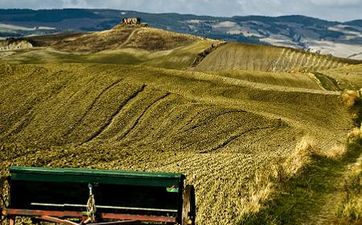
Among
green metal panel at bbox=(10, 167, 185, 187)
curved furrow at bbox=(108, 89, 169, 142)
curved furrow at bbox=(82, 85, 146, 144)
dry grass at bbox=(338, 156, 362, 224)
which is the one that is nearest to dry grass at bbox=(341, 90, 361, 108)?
curved furrow at bbox=(108, 89, 169, 142)

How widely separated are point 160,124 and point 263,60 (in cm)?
11516

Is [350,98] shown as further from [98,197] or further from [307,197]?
[98,197]

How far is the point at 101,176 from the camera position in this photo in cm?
1038

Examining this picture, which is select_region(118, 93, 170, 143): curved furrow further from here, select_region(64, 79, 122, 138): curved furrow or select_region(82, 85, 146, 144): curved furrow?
select_region(64, 79, 122, 138): curved furrow

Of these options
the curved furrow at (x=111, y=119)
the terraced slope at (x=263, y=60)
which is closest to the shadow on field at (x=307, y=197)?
the curved furrow at (x=111, y=119)

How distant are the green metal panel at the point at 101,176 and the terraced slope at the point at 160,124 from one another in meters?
4.70

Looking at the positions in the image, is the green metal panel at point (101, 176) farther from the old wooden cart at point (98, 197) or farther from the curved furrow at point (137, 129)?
the curved furrow at point (137, 129)

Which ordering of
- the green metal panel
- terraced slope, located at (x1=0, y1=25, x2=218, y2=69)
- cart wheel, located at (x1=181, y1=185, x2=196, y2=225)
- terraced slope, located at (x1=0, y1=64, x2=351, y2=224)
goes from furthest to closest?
terraced slope, located at (x1=0, y1=25, x2=218, y2=69) < terraced slope, located at (x1=0, y1=64, x2=351, y2=224) < cart wheel, located at (x1=181, y1=185, x2=196, y2=225) < the green metal panel

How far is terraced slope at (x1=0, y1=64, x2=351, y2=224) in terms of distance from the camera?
20.3 m

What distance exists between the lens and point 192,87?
44781 mm

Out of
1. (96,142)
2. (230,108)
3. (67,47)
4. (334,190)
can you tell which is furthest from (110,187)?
(67,47)

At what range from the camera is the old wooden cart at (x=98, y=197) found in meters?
10.4

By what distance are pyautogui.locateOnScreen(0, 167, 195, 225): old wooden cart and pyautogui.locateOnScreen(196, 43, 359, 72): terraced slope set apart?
402ft

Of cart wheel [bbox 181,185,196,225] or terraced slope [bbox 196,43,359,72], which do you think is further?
terraced slope [bbox 196,43,359,72]
